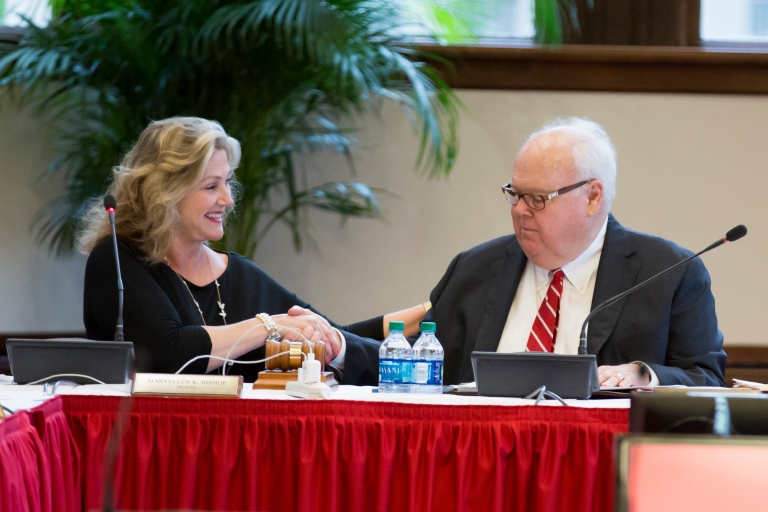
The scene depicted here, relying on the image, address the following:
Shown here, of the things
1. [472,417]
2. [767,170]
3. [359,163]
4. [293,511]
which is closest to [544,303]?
[472,417]

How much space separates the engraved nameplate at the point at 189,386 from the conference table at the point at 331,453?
0.03 metres

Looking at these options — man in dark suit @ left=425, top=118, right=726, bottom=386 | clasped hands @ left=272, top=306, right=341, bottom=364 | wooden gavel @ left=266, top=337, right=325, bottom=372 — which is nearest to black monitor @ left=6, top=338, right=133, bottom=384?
wooden gavel @ left=266, top=337, right=325, bottom=372

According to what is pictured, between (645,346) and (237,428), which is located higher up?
(645,346)

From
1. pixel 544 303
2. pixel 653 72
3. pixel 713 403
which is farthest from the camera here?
pixel 653 72

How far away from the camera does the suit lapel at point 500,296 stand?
295cm

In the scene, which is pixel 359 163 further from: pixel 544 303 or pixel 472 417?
pixel 472 417

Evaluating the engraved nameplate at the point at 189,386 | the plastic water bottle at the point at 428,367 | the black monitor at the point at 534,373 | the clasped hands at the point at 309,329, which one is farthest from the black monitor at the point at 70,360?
the black monitor at the point at 534,373

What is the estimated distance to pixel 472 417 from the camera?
203cm

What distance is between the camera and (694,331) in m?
2.80

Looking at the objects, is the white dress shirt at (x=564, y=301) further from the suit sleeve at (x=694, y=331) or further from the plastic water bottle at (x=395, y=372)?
the plastic water bottle at (x=395, y=372)

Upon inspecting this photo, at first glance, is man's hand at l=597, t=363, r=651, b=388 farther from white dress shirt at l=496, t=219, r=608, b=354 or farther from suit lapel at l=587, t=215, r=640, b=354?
white dress shirt at l=496, t=219, r=608, b=354

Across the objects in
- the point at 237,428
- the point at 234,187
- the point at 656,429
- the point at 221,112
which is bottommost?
the point at 237,428

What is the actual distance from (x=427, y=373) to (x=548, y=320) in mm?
582

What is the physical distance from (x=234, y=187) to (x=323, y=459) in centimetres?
187
